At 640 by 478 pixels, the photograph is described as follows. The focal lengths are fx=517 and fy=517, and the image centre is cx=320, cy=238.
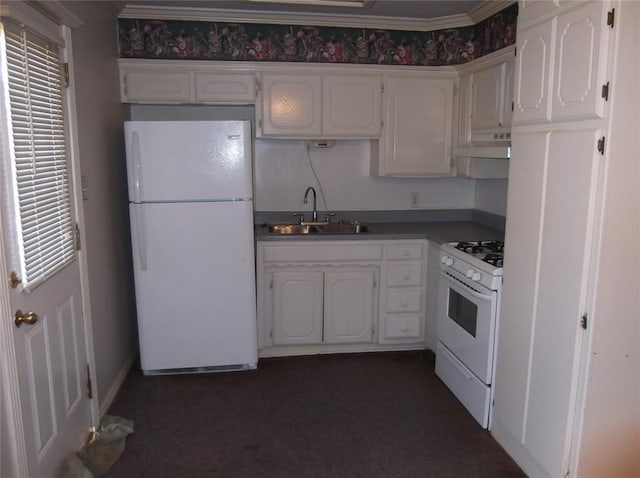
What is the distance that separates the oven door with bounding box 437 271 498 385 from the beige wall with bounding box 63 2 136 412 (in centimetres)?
205

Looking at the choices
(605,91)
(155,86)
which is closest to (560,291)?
(605,91)

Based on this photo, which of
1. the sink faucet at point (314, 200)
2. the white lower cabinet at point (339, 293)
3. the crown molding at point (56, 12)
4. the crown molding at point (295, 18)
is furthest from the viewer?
the sink faucet at point (314, 200)

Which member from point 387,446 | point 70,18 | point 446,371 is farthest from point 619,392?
point 70,18

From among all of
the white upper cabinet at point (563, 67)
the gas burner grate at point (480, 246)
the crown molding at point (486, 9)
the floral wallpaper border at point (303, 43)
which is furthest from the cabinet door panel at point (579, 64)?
the floral wallpaper border at point (303, 43)

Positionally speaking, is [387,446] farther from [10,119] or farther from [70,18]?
[70,18]

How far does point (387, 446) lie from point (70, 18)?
8.33ft

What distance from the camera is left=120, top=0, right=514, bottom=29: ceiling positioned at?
337cm

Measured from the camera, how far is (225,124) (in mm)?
3193

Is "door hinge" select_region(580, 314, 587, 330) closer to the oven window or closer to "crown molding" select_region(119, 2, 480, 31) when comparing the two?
the oven window

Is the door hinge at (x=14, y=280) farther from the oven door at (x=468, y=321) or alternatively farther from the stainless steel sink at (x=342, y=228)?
the stainless steel sink at (x=342, y=228)

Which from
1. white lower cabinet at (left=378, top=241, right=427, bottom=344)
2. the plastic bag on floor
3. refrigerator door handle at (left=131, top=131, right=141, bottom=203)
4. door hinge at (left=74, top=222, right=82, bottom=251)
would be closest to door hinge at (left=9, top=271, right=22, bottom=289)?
door hinge at (left=74, top=222, right=82, bottom=251)

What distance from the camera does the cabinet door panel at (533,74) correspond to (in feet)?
7.13

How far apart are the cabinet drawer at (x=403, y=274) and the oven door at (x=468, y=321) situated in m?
0.40

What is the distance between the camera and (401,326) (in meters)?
3.77
